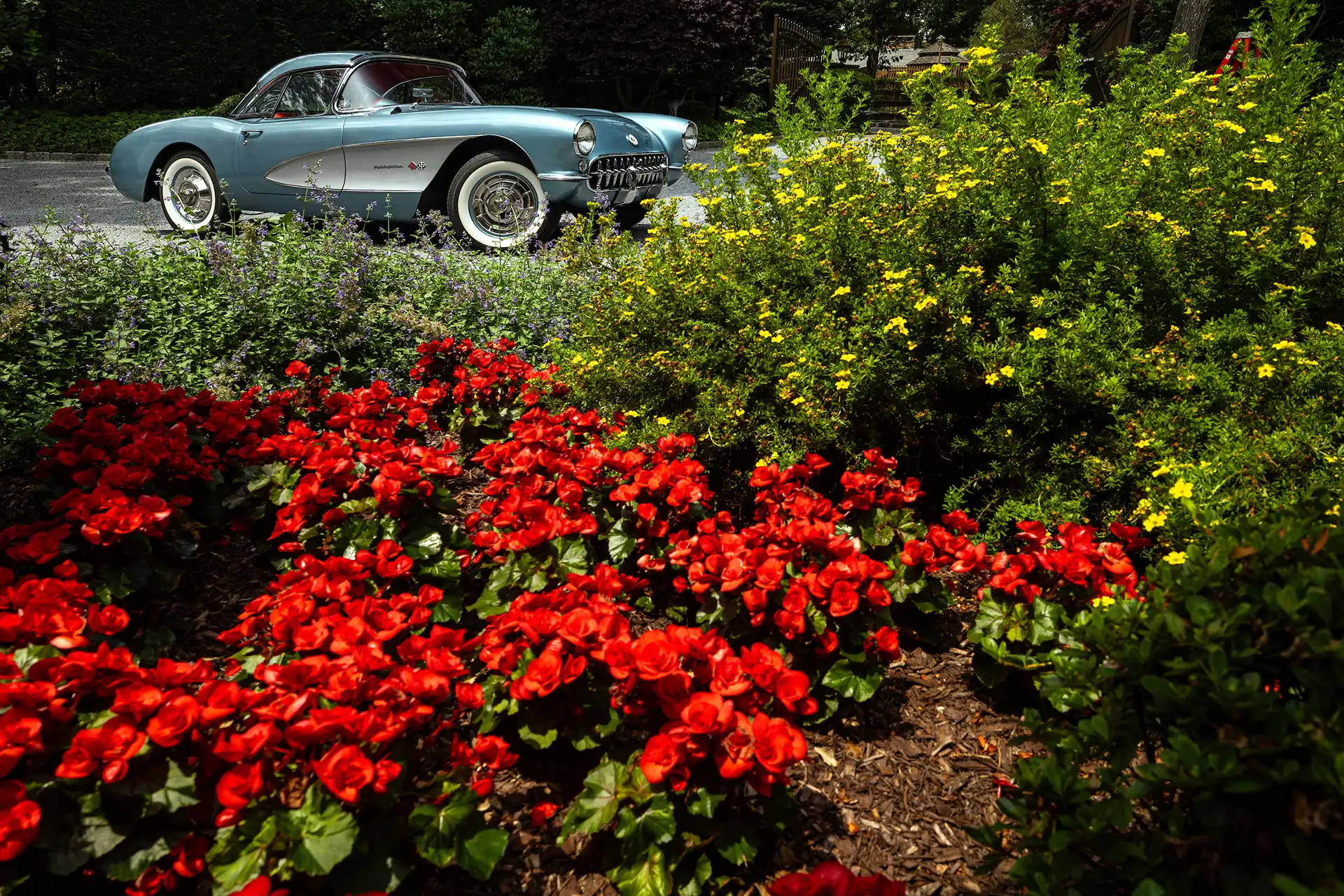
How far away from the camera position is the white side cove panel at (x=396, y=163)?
648 centimetres

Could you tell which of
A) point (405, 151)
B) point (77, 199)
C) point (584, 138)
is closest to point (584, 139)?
point (584, 138)

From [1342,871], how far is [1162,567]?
0.43 m

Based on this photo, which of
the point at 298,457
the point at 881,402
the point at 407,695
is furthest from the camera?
the point at 881,402

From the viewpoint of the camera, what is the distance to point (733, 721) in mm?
1448

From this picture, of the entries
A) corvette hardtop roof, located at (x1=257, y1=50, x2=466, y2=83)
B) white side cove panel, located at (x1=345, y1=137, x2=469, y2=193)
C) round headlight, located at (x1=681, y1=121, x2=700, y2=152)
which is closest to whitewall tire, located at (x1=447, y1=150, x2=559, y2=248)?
white side cove panel, located at (x1=345, y1=137, x2=469, y2=193)

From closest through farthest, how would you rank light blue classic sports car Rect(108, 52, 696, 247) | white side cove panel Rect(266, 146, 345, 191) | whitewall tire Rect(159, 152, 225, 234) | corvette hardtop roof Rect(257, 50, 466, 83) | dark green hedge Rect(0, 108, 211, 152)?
1. light blue classic sports car Rect(108, 52, 696, 247)
2. white side cove panel Rect(266, 146, 345, 191)
3. corvette hardtop roof Rect(257, 50, 466, 83)
4. whitewall tire Rect(159, 152, 225, 234)
5. dark green hedge Rect(0, 108, 211, 152)

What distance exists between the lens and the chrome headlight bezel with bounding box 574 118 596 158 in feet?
20.3

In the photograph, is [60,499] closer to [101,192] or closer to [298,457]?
[298,457]

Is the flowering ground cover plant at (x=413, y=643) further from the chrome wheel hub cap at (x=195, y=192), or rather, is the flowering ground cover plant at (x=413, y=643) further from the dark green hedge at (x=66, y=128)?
the dark green hedge at (x=66, y=128)

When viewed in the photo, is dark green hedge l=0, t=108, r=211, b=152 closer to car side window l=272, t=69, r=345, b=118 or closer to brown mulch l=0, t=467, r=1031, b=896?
car side window l=272, t=69, r=345, b=118

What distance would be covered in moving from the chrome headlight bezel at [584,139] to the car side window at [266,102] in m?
2.85

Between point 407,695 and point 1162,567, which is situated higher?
point 1162,567

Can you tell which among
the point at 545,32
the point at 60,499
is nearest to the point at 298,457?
the point at 60,499

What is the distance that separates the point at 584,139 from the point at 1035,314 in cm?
441
